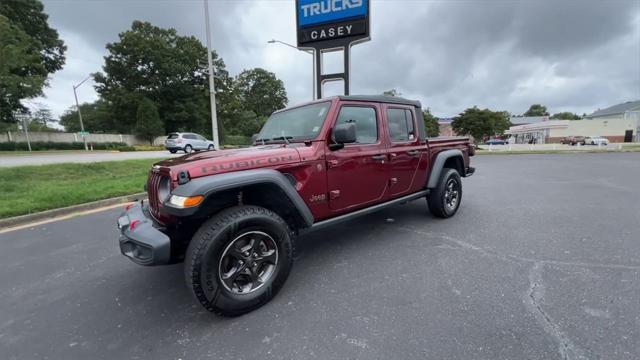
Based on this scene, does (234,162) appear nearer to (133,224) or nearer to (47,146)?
(133,224)

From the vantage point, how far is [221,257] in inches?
88.0

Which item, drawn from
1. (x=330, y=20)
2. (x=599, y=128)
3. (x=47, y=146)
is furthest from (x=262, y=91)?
(x=599, y=128)

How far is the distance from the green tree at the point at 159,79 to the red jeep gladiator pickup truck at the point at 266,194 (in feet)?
132

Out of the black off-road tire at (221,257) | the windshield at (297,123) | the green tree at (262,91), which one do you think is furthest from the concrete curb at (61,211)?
the green tree at (262,91)

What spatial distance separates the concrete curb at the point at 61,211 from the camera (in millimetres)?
4871

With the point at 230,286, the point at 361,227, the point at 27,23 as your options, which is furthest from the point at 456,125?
the point at 27,23

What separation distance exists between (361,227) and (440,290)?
6.15 feet

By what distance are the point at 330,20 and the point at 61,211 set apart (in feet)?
32.5

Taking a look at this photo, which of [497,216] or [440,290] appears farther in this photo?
[497,216]

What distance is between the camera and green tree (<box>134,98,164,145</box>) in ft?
113

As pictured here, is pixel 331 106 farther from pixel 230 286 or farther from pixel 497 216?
pixel 497 216

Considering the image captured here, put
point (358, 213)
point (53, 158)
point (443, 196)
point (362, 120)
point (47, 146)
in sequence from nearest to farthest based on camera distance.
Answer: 1. point (358, 213)
2. point (362, 120)
3. point (443, 196)
4. point (53, 158)
5. point (47, 146)

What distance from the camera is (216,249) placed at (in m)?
2.18

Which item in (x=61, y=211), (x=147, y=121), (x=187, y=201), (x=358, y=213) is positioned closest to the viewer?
(x=187, y=201)
